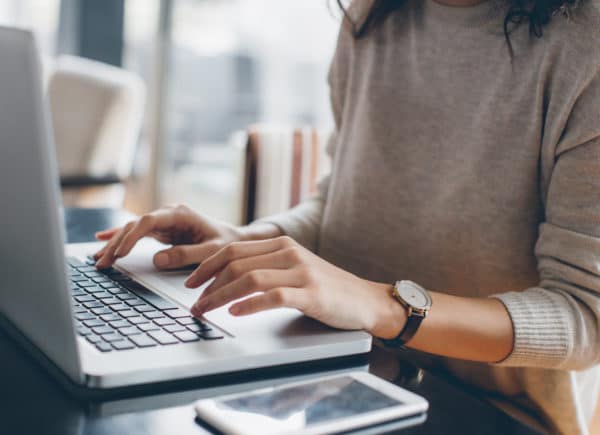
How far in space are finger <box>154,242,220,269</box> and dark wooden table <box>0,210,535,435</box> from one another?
0.67ft

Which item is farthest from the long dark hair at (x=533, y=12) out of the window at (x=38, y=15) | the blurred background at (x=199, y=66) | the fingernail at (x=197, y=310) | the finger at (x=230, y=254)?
the window at (x=38, y=15)

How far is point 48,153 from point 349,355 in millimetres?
295

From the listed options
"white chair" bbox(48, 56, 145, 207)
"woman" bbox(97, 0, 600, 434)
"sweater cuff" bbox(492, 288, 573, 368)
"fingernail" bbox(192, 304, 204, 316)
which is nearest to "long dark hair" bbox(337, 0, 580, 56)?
"woman" bbox(97, 0, 600, 434)

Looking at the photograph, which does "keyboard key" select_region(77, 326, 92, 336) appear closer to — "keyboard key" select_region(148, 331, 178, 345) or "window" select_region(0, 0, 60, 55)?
"keyboard key" select_region(148, 331, 178, 345)

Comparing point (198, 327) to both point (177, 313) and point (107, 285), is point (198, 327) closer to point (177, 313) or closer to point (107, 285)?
point (177, 313)

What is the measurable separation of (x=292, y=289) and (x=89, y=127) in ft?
6.25

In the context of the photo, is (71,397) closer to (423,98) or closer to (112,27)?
(423,98)

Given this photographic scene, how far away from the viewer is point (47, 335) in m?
0.49

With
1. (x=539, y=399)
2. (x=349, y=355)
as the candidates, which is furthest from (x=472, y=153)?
(x=349, y=355)

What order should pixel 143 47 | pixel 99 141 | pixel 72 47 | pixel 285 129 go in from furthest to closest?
pixel 143 47 < pixel 72 47 < pixel 99 141 < pixel 285 129

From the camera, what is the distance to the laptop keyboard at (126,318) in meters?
0.52

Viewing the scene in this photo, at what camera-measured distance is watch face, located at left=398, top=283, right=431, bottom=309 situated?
668mm

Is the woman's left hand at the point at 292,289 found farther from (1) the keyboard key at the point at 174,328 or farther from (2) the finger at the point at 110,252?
(2) the finger at the point at 110,252

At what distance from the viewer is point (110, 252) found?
74 centimetres
